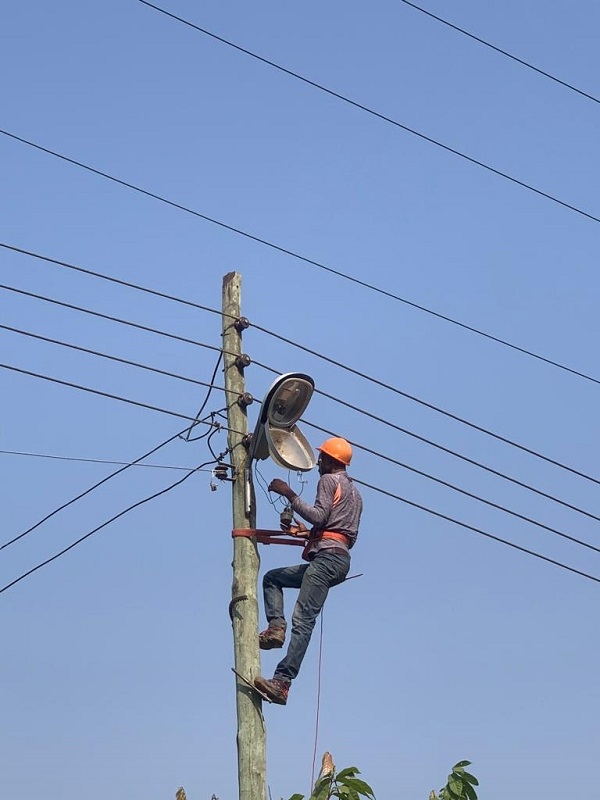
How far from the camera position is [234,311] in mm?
11750

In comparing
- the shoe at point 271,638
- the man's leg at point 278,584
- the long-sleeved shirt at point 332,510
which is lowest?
the shoe at point 271,638

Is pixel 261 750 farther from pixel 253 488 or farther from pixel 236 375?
pixel 236 375

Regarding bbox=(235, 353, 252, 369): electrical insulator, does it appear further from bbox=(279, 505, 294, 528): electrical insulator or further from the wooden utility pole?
bbox=(279, 505, 294, 528): electrical insulator

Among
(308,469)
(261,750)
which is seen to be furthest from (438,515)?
(261,750)

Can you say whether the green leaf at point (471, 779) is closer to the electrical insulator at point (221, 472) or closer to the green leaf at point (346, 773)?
the green leaf at point (346, 773)

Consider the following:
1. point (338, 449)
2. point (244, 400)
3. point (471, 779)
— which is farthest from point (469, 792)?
point (244, 400)

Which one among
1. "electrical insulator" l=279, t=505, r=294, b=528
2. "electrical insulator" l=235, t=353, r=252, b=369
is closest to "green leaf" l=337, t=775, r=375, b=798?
"electrical insulator" l=279, t=505, r=294, b=528

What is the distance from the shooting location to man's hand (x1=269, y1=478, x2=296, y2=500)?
10781mm

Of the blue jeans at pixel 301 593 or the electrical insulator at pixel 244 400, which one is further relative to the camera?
the electrical insulator at pixel 244 400

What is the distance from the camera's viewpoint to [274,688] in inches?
410

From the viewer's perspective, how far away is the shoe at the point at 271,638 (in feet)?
35.2

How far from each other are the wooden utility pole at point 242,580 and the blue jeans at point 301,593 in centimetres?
16

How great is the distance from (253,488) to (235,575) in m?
0.67

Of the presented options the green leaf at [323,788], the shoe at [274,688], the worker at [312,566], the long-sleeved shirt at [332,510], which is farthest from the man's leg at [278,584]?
the green leaf at [323,788]
